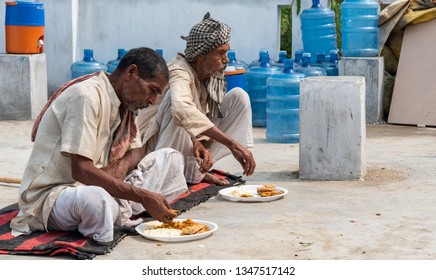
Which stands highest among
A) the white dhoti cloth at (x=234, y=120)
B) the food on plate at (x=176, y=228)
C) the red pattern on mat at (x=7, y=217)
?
the white dhoti cloth at (x=234, y=120)

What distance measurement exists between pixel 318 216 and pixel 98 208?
1.58 metres

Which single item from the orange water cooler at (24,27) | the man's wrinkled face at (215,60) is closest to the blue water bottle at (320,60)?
the orange water cooler at (24,27)

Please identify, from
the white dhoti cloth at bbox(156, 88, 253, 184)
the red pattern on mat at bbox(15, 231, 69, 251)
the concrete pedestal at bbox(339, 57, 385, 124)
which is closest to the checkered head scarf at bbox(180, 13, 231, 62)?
the white dhoti cloth at bbox(156, 88, 253, 184)

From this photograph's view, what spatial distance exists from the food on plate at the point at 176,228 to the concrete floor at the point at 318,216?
6cm

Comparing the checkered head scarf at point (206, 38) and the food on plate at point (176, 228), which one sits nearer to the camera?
the food on plate at point (176, 228)

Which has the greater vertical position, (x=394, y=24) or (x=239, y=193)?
(x=394, y=24)

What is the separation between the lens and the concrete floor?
478 centimetres

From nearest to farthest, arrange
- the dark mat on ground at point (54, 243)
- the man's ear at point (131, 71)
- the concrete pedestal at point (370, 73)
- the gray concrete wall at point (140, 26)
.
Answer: the dark mat on ground at point (54, 243)
the man's ear at point (131, 71)
the concrete pedestal at point (370, 73)
the gray concrete wall at point (140, 26)

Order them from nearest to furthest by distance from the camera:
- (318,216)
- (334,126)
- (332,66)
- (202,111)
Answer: (318,216)
(202,111)
(334,126)
(332,66)

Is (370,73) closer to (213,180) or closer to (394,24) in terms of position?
(394,24)

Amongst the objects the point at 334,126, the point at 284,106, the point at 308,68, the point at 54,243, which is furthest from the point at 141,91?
the point at 308,68

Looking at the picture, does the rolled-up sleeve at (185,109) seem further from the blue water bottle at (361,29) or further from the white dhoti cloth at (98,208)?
the blue water bottle at (361,29)

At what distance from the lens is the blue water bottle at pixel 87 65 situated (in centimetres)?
1067

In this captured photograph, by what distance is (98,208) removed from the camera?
15.4 ft
